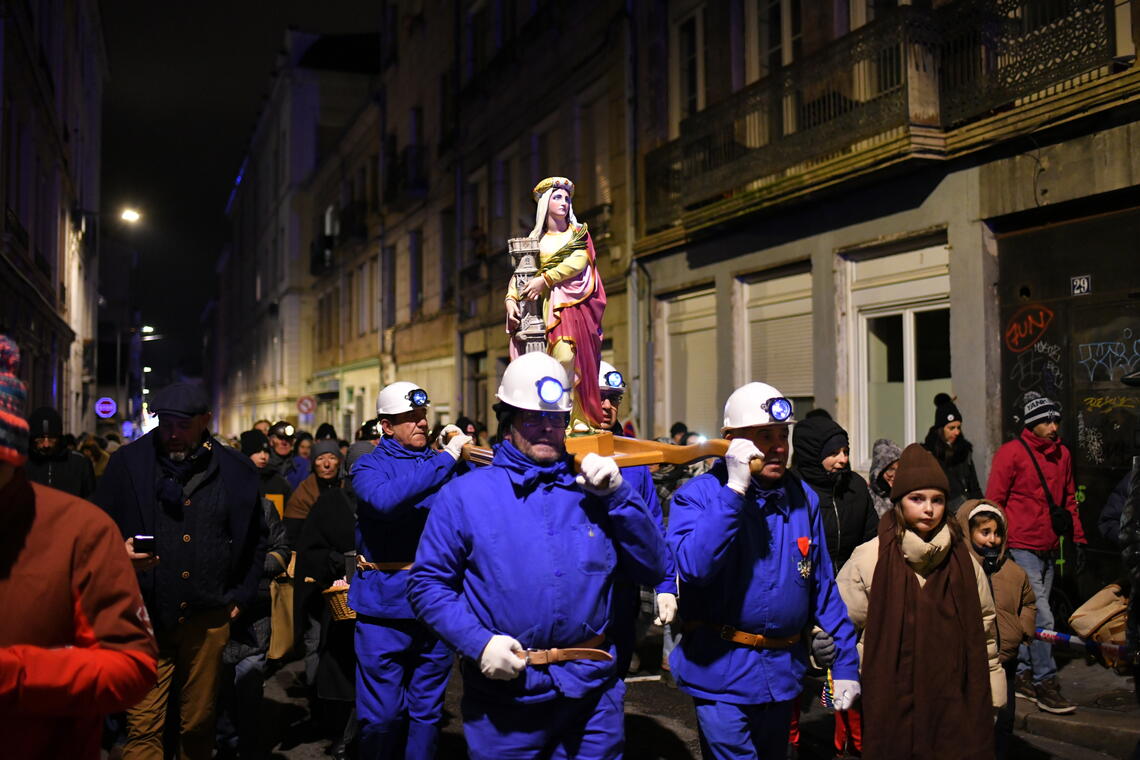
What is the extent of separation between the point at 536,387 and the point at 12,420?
1689 millimetres

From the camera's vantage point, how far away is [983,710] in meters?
4.20

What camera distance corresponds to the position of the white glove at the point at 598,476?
348cm

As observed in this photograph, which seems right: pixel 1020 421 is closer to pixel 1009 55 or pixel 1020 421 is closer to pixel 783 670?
pixel 1009 55

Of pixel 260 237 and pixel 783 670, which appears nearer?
pixel 783 670

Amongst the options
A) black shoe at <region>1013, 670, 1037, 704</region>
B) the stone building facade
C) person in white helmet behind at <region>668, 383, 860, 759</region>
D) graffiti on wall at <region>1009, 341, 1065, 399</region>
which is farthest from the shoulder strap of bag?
the stone building facade

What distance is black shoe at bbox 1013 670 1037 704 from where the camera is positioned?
7250mm

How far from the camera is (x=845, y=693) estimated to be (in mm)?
4145

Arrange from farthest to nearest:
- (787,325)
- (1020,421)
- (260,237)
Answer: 1. (260,237)
2. (787,325)
3. (1020,421)

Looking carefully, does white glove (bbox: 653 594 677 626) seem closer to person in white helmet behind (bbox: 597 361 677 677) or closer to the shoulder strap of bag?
person in white helmet behind (bbox: 597 361 677 677)

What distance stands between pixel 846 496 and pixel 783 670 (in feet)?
8.51

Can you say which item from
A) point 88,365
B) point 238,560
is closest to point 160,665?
point 238,560

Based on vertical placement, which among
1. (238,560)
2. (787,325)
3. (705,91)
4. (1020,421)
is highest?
(705,91)

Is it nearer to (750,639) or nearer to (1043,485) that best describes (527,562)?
(750,639)

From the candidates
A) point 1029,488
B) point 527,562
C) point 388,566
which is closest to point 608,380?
point 388,566
